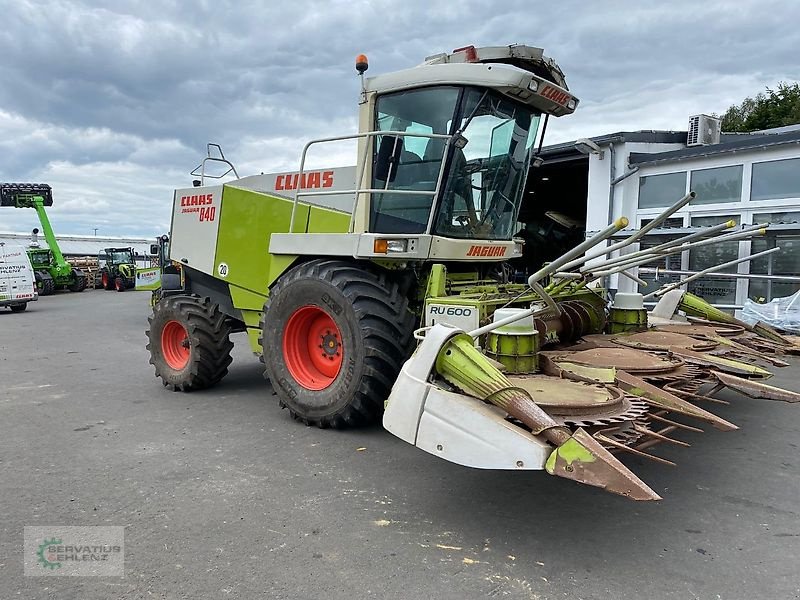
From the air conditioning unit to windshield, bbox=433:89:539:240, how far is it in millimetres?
8248

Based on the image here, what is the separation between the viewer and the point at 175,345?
6555mm

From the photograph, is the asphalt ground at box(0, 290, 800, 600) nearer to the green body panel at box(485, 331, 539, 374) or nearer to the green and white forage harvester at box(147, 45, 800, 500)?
the green and white forage harvester at box(147, 45, 800, 500)

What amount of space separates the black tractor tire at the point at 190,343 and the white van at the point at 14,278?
13287mm

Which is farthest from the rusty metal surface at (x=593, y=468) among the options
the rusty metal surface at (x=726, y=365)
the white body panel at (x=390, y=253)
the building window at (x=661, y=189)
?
the building window at (x=661, y=189)

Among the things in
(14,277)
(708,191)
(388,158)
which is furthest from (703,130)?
(14,277)

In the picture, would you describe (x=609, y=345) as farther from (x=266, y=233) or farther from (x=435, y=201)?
(x=266, y=233)

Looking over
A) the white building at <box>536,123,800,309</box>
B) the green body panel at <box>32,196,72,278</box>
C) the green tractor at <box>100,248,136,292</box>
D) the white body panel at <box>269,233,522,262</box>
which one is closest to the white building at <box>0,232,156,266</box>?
the green tractor at <box>100,248,136,292</box>

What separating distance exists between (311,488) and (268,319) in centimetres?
180

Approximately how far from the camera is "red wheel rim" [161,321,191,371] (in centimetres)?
641

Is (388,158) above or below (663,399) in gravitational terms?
above

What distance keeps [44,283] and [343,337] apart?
2485cm

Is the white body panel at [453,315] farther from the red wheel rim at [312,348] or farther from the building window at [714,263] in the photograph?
the building window at [714,263]

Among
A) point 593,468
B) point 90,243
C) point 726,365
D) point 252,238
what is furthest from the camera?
point 90,243

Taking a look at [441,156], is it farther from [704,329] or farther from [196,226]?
[196,226]
